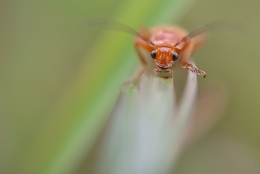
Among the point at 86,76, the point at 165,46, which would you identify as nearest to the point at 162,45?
the point at 165,46

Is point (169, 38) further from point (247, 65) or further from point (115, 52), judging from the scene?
point (247, 65)

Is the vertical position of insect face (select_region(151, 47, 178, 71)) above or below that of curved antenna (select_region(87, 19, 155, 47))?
below

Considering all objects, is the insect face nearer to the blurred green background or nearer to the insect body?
the insect body

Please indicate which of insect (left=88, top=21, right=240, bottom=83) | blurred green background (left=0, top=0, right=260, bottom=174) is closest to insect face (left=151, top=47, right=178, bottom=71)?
insect (left=88, top=21, right=240, bottom=83)

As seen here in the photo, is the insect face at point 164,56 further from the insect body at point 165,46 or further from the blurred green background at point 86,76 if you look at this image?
the blurred green background at point 86,76

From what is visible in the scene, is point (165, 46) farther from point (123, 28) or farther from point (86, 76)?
point (86, 76)

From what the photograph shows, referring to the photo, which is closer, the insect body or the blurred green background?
the blurred green background

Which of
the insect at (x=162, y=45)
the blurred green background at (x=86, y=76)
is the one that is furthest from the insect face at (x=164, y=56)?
the blurred green background at (x=86, y=76)

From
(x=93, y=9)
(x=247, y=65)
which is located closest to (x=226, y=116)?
(x=247, y=65)
